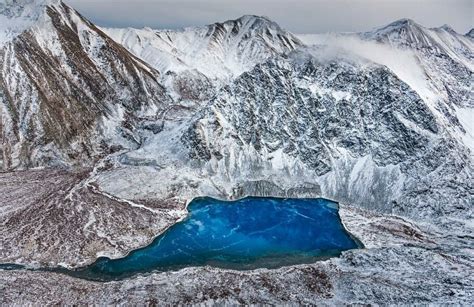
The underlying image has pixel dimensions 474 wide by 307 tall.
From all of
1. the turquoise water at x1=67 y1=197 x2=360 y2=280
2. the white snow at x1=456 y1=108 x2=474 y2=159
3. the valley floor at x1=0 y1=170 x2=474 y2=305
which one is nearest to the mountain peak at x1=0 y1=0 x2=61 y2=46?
the valley floor at x1=0 y1=170 x2=474 y2=305

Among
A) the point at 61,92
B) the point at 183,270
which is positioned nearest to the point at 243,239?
the point at 183,270

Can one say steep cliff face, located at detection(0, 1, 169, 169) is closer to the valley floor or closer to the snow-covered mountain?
the snow-covered mountain

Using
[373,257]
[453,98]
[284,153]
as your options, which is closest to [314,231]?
[373,257]

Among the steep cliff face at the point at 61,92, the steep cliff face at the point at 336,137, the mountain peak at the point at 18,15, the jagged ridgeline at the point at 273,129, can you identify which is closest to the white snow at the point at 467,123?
the jagged ridgeline at the point at 273,129

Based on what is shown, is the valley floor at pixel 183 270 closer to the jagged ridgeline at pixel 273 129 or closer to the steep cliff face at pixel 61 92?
the jagged ridgeline at pixel 273 129

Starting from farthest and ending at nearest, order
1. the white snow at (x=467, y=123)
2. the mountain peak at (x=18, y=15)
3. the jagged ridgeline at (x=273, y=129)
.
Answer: the mountain peak at (x=18, y=15), the white snow at (x=467, y=123), the jagged ridgeline at (x=273, y=129)
